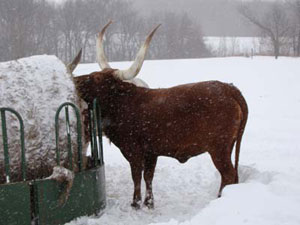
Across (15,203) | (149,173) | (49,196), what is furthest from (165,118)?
(15,203)

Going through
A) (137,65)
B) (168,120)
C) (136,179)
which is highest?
(137,65)

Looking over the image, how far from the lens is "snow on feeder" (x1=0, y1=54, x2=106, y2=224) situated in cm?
416

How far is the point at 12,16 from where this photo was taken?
38500mm

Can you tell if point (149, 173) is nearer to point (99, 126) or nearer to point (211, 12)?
point (99, 126)

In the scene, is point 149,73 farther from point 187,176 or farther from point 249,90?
point 187,176

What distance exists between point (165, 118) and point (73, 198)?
4.61 feet

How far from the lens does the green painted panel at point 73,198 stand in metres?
4.28

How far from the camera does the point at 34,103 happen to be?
439cm

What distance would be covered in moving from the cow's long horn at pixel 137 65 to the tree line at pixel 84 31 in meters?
26.3

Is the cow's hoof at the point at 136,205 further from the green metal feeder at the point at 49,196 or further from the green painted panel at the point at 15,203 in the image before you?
the green painted panel at the point at 15,203

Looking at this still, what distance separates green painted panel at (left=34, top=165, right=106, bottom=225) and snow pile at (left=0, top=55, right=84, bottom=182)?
0.75 ft

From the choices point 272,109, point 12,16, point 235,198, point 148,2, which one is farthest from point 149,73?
point 148,2

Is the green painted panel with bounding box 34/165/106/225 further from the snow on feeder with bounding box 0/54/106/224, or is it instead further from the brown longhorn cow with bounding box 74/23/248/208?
the brown longhorn cow with bounding box 74/23/248/208

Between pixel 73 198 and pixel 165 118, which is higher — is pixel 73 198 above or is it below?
below
